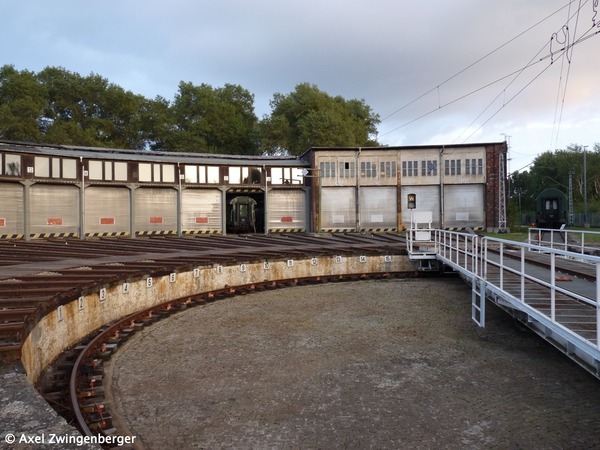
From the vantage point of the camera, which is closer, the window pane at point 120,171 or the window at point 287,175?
the window pane at point 120,171

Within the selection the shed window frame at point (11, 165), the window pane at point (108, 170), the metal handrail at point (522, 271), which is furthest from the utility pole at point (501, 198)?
the shed window frame at point (11, 165)

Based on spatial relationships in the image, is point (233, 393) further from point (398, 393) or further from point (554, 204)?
point (554, 204)

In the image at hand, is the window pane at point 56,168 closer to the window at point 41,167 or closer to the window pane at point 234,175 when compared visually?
the window at point 41,167

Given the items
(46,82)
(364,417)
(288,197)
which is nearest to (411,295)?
(364,417)

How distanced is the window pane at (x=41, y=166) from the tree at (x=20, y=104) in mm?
28004

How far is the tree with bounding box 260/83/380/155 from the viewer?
2223 inches

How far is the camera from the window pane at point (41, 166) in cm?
2661

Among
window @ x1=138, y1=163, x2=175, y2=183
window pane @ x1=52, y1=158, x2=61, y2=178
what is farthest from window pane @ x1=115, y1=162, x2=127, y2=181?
window pane @ x1=52, y1=158, x2=61, y2=178

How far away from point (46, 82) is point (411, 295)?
6388 centimetres

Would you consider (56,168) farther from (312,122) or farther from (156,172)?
(312,122)

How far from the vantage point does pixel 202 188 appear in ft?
108

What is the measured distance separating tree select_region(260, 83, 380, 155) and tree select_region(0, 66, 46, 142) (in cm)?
2907

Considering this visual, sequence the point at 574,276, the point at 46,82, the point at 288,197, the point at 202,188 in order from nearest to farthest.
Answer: the point at 574,276 → the point at 202,188 → the point at 288,197 → the point at 46,82

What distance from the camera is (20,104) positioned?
50344 millimetres
